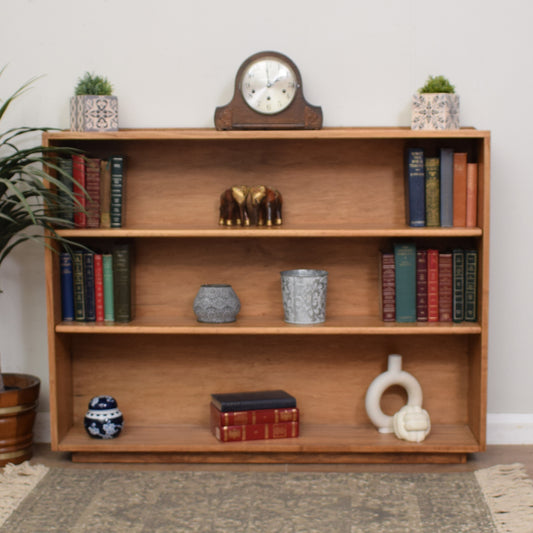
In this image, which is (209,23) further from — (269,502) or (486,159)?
(269,502)

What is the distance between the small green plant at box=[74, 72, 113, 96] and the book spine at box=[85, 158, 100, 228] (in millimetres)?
235

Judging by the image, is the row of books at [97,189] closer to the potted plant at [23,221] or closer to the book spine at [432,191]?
the potted plant at [23,221]

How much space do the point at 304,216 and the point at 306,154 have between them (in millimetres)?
227

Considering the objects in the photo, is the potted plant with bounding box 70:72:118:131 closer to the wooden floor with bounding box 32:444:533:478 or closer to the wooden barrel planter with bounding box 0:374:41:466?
the wooden barrel planter with bounding box 0:374:41:466

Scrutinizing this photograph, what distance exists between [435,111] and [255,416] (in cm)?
122

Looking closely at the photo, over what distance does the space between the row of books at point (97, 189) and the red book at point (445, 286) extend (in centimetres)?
114

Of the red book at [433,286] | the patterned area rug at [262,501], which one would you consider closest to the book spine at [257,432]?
the patterned area rug at [262,501]

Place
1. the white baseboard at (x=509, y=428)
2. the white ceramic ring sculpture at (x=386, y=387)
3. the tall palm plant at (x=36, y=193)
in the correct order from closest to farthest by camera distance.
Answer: the tall palm plant at (x=36, y=193)
the white ceramic ring sculpture at (x=386, y=387)
the white baseboard at (x=509, y=428)

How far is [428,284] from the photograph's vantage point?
8.54 ft

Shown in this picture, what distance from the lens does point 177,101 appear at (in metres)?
2.74

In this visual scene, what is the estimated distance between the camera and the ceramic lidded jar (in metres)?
2.59

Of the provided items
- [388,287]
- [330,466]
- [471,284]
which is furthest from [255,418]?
[471,284]

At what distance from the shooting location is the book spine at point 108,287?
103 inches

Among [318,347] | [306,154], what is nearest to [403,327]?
[318,347]
